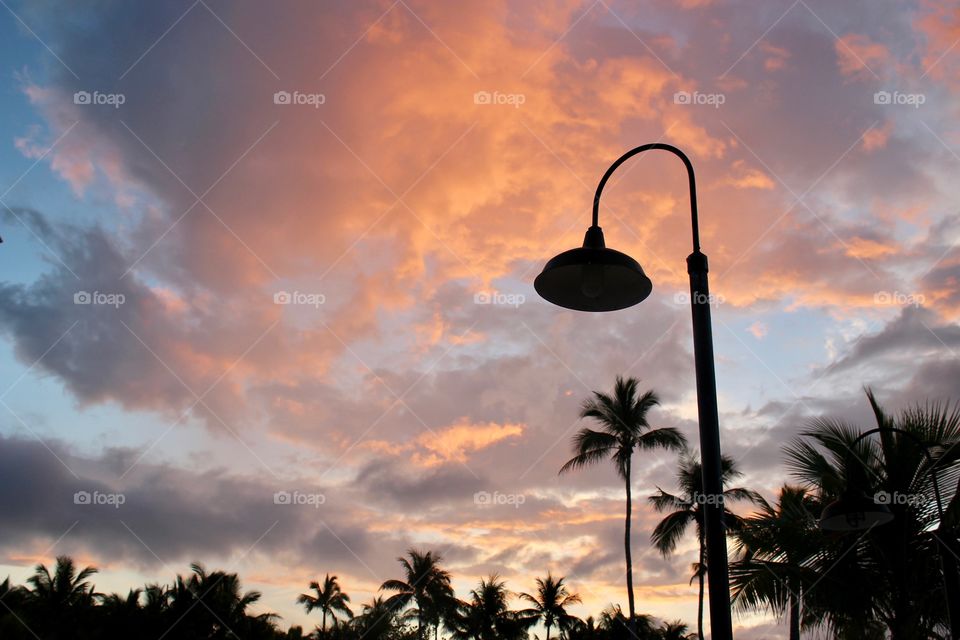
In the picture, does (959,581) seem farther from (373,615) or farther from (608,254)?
(373,615)

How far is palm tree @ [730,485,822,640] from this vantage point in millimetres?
10891

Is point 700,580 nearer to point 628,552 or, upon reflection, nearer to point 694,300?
point 628,552

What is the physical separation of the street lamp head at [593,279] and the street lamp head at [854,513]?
190 inches

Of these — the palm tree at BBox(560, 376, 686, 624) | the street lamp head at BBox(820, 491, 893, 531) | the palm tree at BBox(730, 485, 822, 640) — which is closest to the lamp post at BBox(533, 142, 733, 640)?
the street lamp head at BBox(820, 491, 893, 531)

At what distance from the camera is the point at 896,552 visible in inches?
432

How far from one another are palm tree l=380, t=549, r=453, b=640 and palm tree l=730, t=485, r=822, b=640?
48286mm

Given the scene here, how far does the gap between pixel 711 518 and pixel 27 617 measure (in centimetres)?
3961

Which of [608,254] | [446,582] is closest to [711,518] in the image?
[608,254]

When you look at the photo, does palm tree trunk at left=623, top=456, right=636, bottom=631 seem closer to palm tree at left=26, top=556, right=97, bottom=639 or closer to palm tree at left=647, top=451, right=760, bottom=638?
palm tree at left=647, top=451, right=760, bottom=638

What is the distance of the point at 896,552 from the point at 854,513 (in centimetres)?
368

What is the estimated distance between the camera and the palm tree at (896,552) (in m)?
10.8

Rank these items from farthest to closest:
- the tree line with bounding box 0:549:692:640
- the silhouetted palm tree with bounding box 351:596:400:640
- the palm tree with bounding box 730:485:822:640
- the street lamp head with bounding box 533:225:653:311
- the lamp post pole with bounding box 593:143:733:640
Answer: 1. the silhouetted palm tree with bounding box 351:596:400:640
2. the tree line with bounding box 0:549:692:640
3. the palm tree with bounding box 730:485:822:640
4. the street lamp head with bounding box 533:225:653:311
5. the lamp post pole with bounding box 593:143:733:640

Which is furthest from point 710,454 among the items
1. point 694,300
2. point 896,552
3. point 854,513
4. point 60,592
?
point 60,592

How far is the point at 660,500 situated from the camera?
1561 inches
